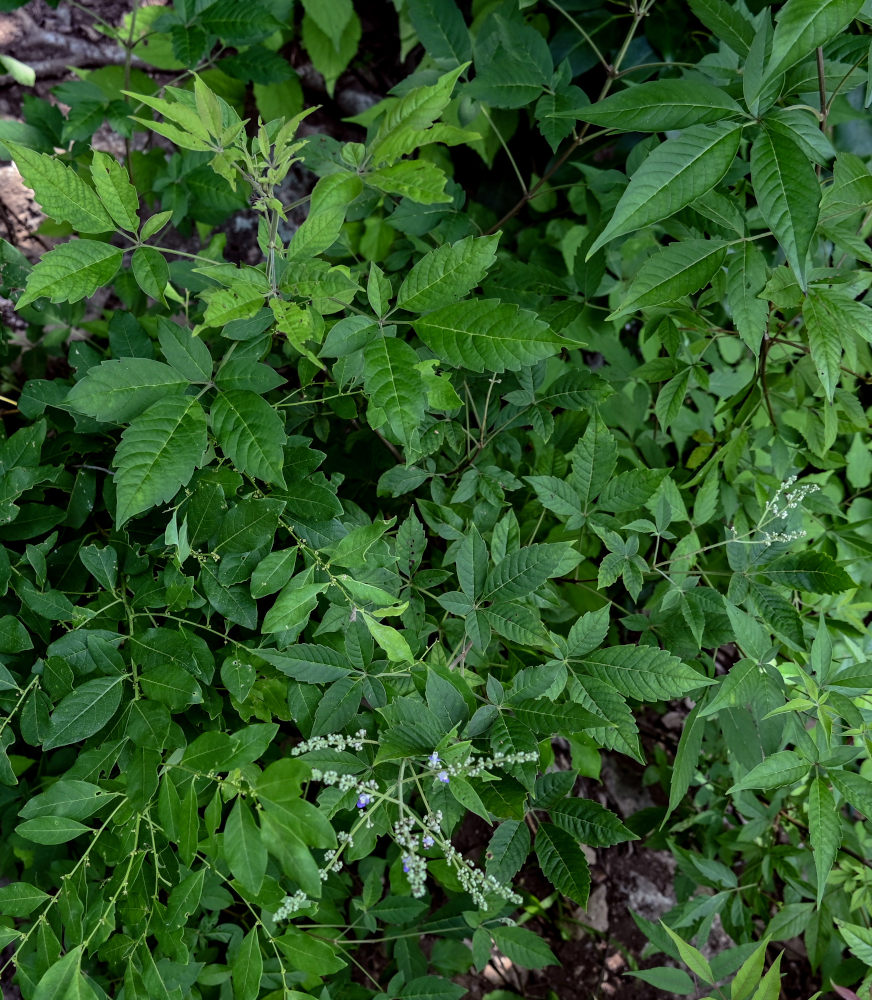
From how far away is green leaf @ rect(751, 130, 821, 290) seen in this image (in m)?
0.85

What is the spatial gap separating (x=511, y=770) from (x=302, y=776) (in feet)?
0.88

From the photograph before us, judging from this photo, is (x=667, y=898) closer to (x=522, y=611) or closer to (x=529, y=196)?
(x=522, y=611)

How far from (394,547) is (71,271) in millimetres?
611

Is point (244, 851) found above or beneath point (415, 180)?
beneath

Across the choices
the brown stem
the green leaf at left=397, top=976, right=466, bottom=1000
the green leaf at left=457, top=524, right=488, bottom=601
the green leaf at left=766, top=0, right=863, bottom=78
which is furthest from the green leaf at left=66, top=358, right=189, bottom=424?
the green leaf at left=397, top=976, right=466, bottom=1000

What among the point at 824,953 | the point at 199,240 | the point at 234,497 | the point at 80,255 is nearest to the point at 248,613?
the point at 234,497

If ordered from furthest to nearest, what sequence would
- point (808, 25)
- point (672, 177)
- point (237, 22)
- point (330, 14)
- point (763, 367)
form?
point (330, 14) < point (237, 22) < point (763, 367) < point (672, 177) < point (808, 25)

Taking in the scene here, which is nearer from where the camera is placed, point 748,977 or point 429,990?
point 748,977

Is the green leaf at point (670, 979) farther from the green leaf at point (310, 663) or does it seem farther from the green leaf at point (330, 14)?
the green leaf at point (330, 14)

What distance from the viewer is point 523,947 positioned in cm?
147

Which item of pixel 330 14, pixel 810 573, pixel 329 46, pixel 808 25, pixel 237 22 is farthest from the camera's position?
pixel 329 46

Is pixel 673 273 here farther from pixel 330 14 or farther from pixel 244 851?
pixel 330 14

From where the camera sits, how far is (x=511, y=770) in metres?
0.96

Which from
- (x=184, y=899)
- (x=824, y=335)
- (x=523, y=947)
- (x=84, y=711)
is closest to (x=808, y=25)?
(x=824, y=335)
